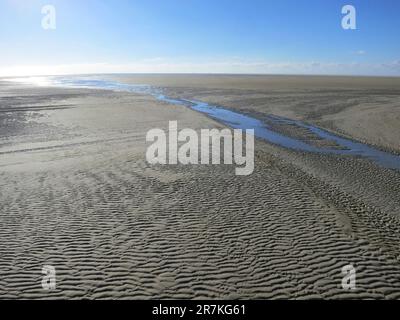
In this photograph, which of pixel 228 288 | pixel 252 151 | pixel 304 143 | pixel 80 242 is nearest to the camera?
pixel 228 288

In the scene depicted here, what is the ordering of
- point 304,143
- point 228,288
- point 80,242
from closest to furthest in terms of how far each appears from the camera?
point 228,288, point 80,242, point 304,143

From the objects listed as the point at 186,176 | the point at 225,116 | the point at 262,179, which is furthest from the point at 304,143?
the point at 225,116
